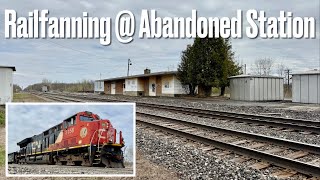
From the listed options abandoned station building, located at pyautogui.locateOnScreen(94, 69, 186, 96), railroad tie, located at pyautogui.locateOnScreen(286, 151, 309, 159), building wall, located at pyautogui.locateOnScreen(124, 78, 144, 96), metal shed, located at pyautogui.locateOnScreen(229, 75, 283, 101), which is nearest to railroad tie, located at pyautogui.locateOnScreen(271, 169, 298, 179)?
railroad tie, located at pyautogui.locateOnScreen(286, 151, 309, 159)

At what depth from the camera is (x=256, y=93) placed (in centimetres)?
2717

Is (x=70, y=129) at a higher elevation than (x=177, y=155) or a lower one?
higher

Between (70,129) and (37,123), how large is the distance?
378mm

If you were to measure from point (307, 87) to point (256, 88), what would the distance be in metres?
4.71

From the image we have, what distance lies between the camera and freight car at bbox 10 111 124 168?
3.44 metres

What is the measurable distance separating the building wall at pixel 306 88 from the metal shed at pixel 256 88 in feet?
11.2

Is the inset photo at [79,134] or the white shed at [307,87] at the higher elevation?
the white shed at [307,87]

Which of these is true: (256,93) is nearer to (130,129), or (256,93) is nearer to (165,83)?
(165,83)

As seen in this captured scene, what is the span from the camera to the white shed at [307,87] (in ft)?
73.8

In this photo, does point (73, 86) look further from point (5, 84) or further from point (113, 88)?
point (5, 84)

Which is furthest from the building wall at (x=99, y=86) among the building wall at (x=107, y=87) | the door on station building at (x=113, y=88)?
the door on station building at (x=113, y=88)

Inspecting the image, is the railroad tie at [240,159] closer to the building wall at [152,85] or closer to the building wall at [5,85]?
the building wall at [5,85]

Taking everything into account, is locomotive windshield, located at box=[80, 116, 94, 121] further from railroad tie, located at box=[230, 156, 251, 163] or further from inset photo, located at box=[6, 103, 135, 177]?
railroad tie, located at box=[230, 156, 251, 163]

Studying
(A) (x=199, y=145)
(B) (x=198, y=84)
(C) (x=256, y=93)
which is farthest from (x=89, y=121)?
(B) (x=198, y=84)
